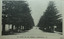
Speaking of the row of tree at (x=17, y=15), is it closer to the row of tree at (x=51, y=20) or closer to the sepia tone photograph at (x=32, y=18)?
the sepia tone photograph at (x=32, y=18)

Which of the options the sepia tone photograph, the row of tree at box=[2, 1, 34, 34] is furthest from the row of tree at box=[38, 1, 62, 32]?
the row of tree at box=[2, 1, 34, 34]

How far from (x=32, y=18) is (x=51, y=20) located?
0.42 metres

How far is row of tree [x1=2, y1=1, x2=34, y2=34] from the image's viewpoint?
2452mm

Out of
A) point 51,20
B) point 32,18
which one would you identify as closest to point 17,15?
point 32,18

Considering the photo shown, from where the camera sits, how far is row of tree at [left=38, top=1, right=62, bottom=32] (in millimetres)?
2441

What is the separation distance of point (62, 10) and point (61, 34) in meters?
0.53

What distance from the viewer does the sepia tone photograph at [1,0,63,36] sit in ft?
7.98

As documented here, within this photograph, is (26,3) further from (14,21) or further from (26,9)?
(14,21)

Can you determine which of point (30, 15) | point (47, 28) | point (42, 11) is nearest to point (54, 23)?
point (47, 28)

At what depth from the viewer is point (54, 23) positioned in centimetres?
246

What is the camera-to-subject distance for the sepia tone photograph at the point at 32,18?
2434mm

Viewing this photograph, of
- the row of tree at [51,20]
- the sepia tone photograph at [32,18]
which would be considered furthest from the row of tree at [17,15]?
the row of tree at [51,20]

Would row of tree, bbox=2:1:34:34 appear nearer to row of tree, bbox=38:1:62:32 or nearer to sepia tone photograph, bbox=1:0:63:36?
sepia tone photograph, bbox=1:0:63:36

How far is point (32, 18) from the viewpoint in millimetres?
2457
